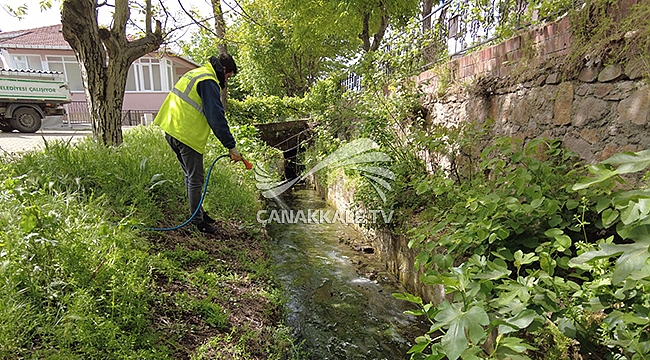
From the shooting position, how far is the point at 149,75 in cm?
2134

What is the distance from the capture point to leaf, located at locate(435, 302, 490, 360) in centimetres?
131

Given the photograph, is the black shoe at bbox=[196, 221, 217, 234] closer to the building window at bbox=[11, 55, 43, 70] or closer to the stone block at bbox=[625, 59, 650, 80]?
the stone block at bbox=[625, 59, 650, 80]

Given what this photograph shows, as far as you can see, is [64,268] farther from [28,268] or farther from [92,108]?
[92,108]

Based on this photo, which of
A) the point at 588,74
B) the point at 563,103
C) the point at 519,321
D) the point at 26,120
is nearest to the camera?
the point at 519,321

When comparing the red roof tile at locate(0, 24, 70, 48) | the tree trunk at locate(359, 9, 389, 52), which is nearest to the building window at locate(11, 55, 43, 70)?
the red roof tile at locate(0, 24, 70, 48)

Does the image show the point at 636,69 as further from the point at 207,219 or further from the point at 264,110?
the point at 264,110

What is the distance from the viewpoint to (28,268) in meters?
2.01

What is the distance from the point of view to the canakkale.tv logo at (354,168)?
5.41 m

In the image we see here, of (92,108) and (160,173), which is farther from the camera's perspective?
(92,108)

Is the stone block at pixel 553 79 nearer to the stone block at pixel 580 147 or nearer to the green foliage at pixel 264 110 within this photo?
the stone block at pixel 580 147

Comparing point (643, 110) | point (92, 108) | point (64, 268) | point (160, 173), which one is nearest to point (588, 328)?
point (643, 110)

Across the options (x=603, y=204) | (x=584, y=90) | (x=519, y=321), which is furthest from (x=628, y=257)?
(x=584, y=90)

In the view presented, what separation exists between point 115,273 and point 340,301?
8.49ft

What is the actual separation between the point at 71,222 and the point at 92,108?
2982 millimetres
